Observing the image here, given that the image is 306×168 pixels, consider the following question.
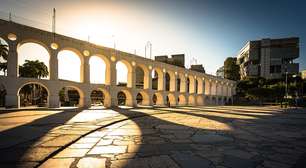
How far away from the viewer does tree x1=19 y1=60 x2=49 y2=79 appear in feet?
166

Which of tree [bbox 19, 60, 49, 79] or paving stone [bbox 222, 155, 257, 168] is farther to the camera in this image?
tree [bbox 19, 60, 49, 79]

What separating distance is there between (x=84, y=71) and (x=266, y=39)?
76.2 m

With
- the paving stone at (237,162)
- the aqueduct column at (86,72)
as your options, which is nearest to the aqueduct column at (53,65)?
the aqueduct column at (86,72)

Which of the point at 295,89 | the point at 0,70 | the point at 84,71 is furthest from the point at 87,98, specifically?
the point at 295,89

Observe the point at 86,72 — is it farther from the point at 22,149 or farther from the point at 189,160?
the point at 189,160

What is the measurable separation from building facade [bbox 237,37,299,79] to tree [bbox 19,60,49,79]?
72.3 metres

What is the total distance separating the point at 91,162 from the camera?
433 centimetres

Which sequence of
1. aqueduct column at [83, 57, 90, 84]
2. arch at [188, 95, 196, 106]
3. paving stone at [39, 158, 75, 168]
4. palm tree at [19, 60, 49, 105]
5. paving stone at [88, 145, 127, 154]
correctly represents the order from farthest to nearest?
palm tree at [19, 60, 49, 105] < arch at [188, 95, 196, 106] < aqueduct column at [83, 57, 90, 84] < paving stone at [88, 145, 127, 154] < paving stone at [39, 158, 75, 168]

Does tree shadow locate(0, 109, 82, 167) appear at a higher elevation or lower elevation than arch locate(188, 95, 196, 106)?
higher

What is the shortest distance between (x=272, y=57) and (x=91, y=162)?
87149 millimetres

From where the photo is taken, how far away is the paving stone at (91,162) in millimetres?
4123

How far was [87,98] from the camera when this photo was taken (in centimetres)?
2491

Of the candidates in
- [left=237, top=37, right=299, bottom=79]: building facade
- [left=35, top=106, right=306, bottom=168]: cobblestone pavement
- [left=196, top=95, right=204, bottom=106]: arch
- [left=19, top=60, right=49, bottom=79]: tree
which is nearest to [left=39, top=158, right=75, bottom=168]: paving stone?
[left=35, top=106, right=306, bottom=168]: cobblestone pavement

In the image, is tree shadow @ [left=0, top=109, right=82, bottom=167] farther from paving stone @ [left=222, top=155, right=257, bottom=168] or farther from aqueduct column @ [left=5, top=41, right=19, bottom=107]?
aqueduct column @ [left=5, top=41, right=19, bottom=107]
